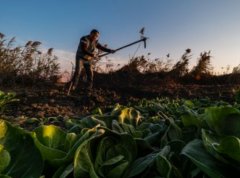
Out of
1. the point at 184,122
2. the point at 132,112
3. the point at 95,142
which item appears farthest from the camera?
the point at 132,112

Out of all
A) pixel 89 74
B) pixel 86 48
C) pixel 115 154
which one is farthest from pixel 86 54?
pixel 115 154

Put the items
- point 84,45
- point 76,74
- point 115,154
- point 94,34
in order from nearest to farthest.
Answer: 1. point 115,154
2. point 84,45
3. point 94,34
4. point 76,74

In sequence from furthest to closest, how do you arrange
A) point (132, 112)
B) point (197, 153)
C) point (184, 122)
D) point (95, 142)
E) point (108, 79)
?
point (108, 79) < point (132, 112) < point (184, 122) < point (95, 142) < point (197, 153)

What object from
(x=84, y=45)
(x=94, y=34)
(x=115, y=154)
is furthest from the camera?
(x=94, y=34)

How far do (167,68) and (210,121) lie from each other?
1257 cm

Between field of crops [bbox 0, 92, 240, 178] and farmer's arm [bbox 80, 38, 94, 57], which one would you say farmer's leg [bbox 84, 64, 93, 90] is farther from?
field of crops [bbox 0, 92, 240, 178]

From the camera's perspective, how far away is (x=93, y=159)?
1102 millimetres

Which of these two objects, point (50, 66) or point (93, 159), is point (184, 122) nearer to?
point (93, 159)

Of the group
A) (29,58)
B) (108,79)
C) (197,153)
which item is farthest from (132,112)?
(108,79)

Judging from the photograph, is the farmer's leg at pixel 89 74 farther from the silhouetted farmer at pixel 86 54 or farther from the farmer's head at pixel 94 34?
the farmer's head at pixel 94 34

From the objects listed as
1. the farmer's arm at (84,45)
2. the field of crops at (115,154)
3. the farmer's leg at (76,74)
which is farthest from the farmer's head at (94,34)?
the field of crops at (115,154)

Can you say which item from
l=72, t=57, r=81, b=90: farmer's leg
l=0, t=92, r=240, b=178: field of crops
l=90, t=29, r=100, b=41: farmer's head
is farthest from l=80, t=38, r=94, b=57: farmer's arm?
l=0, t=92, r=240, b=178: field of crops

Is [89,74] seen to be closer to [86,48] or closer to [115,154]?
[86,48]

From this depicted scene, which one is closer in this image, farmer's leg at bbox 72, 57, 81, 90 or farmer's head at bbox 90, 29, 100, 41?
farmer's head at bbox 90, 29, 100, 41
